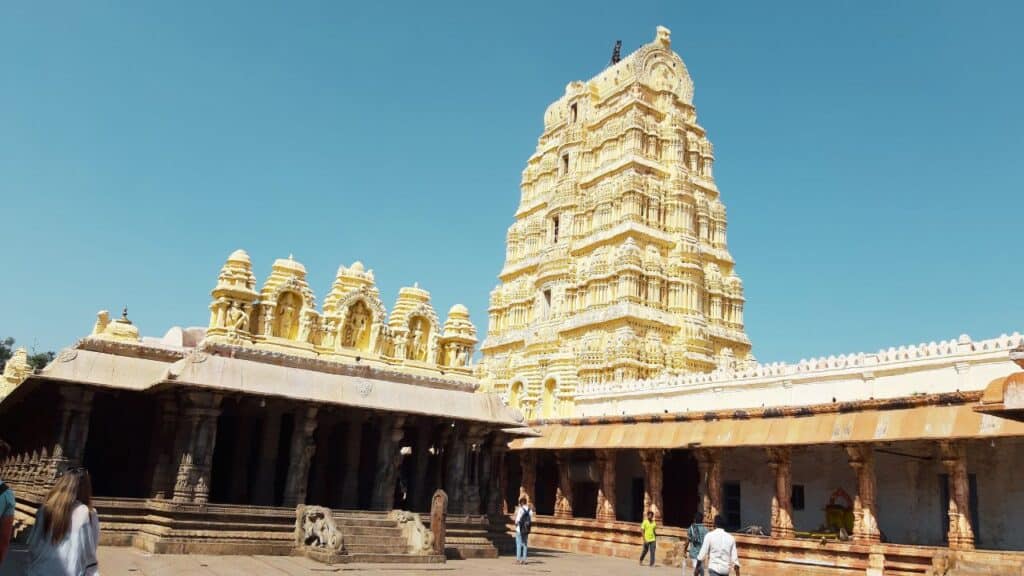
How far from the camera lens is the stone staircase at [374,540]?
1706 cm

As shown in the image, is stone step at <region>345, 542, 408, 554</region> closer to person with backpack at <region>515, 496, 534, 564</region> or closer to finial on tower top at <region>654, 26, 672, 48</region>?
person with backpack at <region>515, 496, 534, 564</region>

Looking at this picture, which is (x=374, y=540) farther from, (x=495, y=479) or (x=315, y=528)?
(x=495, y=479)

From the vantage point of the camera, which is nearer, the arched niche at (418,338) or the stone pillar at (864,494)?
the stone pillar at (864,494)

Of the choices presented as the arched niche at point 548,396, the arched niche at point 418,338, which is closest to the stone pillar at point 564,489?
the arched niche at point 418,338

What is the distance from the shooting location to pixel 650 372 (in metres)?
38.5

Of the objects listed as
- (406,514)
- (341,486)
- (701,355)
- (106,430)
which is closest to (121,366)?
(106,430)

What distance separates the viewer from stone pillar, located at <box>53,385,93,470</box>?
1803 cm

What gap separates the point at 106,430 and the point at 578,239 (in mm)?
30207

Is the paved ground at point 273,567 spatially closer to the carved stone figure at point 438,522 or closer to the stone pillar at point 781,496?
the carved stone figure at point 438,522

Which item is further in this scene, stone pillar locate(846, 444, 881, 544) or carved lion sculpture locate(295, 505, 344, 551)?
stone pillar locate(846, 444, 881, 544)

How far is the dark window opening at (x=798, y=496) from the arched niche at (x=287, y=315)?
16018 millimetres

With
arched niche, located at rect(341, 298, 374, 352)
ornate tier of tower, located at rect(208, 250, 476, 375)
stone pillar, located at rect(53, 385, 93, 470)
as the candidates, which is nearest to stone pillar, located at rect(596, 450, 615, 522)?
ornate tier of tower, located at rect(208, 250, 476, 375)

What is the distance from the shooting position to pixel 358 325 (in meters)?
27.0

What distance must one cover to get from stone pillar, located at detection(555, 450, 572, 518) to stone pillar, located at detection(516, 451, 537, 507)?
1562 mm
